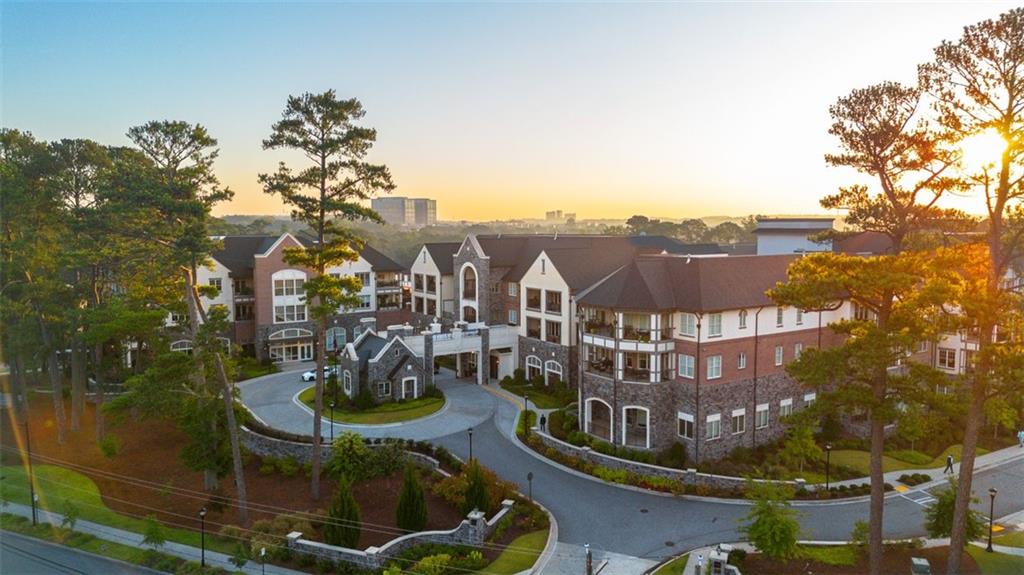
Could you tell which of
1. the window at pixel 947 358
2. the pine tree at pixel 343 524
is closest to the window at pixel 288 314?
the pine tree at pixel 343 524

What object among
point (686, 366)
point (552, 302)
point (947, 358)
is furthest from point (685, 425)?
point (947, 358)

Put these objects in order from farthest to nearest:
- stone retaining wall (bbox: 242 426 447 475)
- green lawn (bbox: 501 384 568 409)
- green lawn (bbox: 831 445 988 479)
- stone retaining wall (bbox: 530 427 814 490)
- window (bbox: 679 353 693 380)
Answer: green lawn (bbox: 501 384 568 409) → window (bbox: 679 353 693 380) → green lawn (bbox: 831 445 988 479) → stone retaining wall (bbox: 242 426 447 475) → stone retaining wall (bbox: 530 427 814 490)

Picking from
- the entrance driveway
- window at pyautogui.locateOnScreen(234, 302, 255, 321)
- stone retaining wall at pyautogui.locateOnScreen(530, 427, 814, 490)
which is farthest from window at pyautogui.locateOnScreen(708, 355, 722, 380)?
window at pyautogui.locateOnScreen(234, 302, 255, 321)

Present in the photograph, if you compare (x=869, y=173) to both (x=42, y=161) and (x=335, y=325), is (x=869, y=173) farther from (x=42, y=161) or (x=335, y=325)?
(x=335, y=325)

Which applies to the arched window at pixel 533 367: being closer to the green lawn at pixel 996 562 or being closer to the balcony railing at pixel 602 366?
the balcony railing at pixel 602 366

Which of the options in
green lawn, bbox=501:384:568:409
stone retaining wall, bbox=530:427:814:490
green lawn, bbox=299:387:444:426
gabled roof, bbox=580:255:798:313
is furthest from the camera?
green lawn, bbox=501:384:568:409

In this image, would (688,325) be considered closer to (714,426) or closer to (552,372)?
(714,426)

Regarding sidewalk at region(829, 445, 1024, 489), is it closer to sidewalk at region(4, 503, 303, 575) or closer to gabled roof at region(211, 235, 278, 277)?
sidewalk at region(4, 503, 303, 575)
